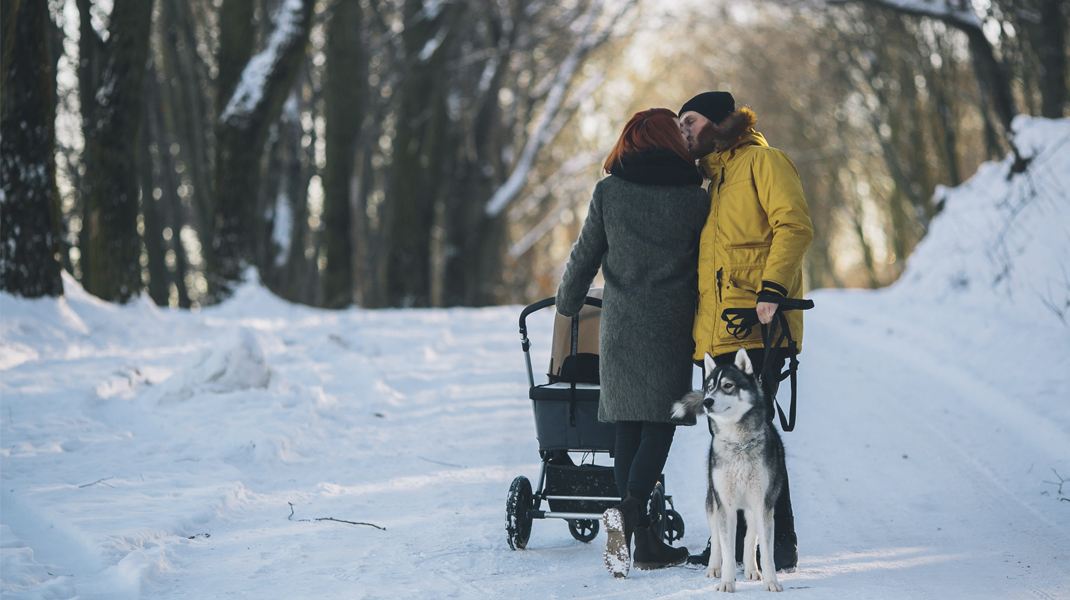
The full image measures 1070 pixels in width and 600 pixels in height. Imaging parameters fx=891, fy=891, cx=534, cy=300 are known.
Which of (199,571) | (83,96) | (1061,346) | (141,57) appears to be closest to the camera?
(199,571)

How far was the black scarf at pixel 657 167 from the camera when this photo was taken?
4.25 meters

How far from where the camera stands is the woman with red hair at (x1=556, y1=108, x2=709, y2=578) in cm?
424

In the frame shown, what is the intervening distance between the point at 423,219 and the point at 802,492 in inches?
513

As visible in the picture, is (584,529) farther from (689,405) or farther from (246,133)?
(246,133)

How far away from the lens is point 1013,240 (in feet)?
35.9

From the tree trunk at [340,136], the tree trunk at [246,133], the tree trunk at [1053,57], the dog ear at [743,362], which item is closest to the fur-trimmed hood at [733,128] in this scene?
the dog ear at [743,362]

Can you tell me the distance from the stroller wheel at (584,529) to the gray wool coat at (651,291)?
0.94 m

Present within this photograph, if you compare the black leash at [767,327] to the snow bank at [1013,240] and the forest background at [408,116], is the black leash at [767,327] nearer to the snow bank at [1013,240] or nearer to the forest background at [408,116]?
the snow bank at [1013,240]

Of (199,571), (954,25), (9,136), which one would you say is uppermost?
(954,25)

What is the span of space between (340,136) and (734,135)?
1202 cm

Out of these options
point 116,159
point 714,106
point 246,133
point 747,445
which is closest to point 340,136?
point 246,133

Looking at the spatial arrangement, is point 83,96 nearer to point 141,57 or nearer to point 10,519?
point 141,57

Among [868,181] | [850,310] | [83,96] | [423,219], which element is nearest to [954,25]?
[850,310]

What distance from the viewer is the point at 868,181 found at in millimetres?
31781
